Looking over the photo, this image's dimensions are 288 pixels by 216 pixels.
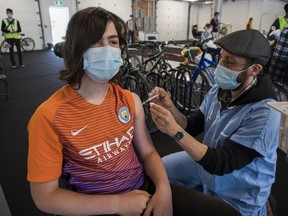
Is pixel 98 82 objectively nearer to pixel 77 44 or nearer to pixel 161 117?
pixel 77 44

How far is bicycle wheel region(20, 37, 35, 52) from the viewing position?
10.4m

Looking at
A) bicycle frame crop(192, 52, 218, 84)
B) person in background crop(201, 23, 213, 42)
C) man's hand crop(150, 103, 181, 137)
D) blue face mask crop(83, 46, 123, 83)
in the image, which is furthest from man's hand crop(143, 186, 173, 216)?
person in background crop(201, 23, 213, 42)

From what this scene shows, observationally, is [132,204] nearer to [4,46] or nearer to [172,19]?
[4,46]

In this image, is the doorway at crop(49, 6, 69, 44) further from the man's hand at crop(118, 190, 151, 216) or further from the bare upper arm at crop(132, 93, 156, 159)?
the man's hand at crop(118, 190, 151, 216)

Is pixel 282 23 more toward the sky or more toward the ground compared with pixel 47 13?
more toward the ground

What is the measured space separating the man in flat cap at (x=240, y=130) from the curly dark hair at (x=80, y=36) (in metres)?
0.36

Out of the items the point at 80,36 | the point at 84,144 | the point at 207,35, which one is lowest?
the point at 84,144

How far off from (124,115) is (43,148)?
354 mm

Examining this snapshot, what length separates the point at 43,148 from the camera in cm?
79

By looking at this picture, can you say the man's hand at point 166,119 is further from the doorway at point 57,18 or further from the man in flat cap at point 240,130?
the doorway at point 57,18

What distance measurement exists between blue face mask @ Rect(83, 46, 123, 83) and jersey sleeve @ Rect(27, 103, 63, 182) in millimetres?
240

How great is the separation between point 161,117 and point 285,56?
2.70m

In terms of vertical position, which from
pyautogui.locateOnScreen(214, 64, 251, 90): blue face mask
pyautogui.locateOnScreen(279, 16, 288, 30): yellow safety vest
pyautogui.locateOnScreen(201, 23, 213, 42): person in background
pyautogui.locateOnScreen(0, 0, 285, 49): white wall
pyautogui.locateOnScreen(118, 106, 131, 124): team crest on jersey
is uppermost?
pyautogui.locateOnScreen(0, 0, 285, 49): white wall

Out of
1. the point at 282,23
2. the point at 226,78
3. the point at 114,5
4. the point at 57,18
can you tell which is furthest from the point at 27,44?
the point at 226,78
